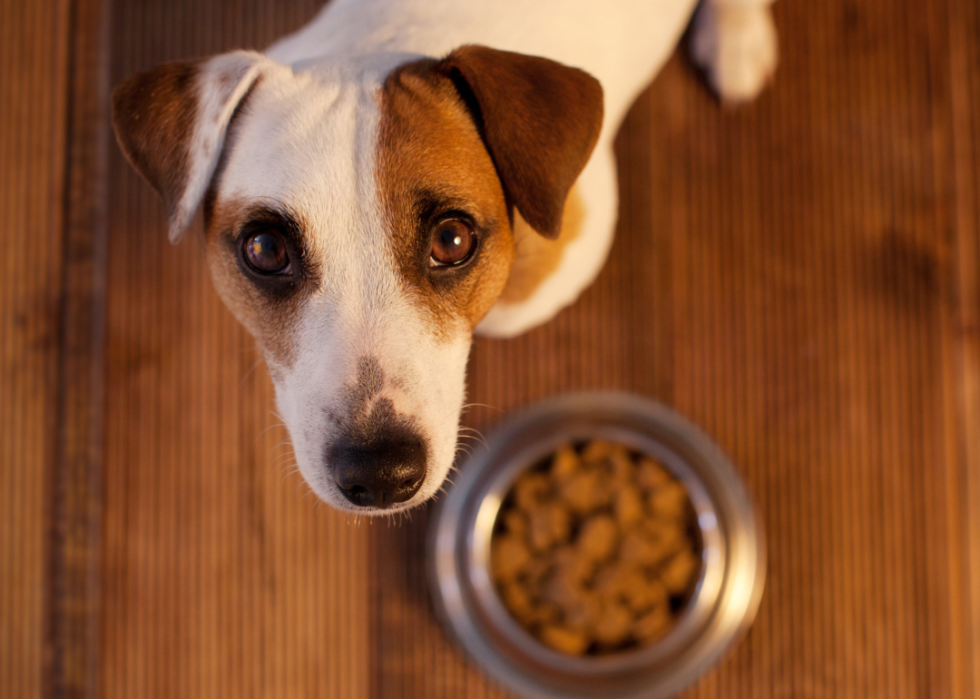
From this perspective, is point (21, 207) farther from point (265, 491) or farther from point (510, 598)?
point (510, 598)

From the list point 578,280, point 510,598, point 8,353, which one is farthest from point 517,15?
point 8,353

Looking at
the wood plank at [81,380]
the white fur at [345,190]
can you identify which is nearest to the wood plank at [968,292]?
the white fur at [345,190]

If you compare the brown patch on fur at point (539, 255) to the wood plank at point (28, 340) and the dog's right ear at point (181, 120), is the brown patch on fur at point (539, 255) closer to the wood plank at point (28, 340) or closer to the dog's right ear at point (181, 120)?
the dog's right ear at point (181, 120)

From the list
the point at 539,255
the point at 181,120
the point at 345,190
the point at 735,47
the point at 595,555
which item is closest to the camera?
the point at 345,190

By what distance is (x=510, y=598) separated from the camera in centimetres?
162

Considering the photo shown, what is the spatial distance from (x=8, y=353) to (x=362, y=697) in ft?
4.01

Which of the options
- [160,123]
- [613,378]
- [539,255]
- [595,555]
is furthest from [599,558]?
[160,123]

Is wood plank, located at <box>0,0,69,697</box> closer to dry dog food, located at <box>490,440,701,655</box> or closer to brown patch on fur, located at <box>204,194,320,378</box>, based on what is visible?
brown patch on fur, located at <box>204,194,320,378</box>

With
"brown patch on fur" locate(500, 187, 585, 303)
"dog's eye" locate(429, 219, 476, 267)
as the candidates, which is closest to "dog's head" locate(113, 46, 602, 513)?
"dog's eye" locate(429, 219, 476, 267)

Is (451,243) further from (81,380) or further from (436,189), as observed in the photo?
(81,380)

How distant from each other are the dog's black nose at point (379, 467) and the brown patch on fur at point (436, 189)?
0.57 feet

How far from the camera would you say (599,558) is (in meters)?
1.61

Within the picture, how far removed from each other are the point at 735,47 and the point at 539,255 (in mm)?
872

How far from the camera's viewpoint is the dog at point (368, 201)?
955mm
